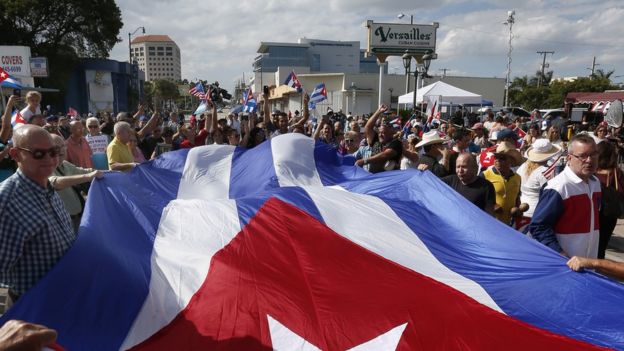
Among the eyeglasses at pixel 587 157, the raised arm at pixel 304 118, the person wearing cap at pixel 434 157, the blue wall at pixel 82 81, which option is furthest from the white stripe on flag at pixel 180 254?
the blue wall at pixel 82 81

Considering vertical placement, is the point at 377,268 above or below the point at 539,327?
above

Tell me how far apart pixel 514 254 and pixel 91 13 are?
48038mm

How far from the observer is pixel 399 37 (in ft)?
107

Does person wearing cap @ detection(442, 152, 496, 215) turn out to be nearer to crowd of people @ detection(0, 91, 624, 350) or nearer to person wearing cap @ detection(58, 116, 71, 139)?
crowd of people @ detection(0, 91, 624, 350)

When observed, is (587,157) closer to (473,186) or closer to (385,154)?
(473,186)

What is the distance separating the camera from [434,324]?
2.34m

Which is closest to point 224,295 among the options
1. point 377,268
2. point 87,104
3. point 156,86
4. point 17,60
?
point 377,268

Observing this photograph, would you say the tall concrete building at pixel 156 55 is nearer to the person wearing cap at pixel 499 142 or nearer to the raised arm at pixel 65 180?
the person wearing cap at pixel 499 142

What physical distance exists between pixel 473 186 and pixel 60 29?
1849 inches

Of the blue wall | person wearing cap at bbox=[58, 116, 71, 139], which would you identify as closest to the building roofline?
the blue wall

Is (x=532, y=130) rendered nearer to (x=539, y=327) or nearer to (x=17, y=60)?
(x=539, y=327)

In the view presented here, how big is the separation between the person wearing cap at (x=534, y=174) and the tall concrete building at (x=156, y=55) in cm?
13623

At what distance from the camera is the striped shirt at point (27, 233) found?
2.23 metres

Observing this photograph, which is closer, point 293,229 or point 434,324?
point 434,324
